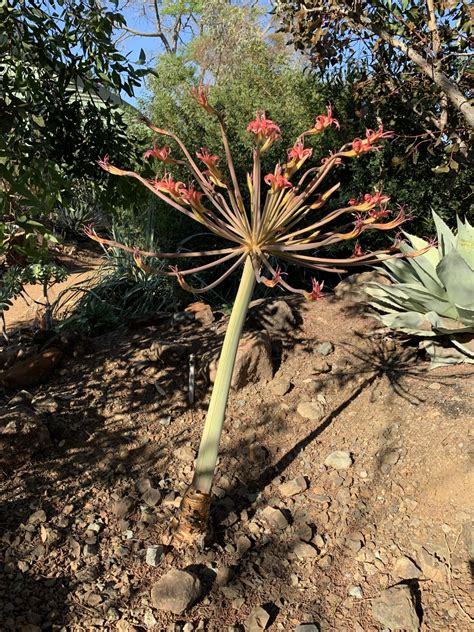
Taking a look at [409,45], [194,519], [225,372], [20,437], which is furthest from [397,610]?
[409,45]

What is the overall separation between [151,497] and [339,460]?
3.29 feet

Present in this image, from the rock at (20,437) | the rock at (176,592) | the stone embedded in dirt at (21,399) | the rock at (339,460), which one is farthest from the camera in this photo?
the stone embedded in dirt at (21,399)

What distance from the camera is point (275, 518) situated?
106 inches

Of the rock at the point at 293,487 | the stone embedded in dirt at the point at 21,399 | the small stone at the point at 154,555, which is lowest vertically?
the rock at the point at 293,487

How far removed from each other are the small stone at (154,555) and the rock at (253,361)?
116cm

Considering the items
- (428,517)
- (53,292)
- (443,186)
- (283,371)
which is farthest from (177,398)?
(53,292)

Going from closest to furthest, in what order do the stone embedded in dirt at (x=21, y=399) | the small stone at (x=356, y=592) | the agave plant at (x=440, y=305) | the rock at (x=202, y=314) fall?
1. the small stone at (x=356, y=592)
2. the stone embedded in dirt at (x=21, y=399)
3. the agave plant at (x=440, y=305)
4. the rock at (x=202, y=314)

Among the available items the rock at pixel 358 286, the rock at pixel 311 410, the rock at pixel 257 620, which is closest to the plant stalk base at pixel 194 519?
the rock at pixel 257 620

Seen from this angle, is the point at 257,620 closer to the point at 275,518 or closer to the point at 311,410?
the point at 275,518

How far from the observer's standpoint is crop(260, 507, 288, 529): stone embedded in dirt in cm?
267

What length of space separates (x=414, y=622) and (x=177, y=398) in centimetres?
178

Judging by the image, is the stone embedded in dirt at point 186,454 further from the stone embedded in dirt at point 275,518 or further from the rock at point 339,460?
the rock at point 339,460

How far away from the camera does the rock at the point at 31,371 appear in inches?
143

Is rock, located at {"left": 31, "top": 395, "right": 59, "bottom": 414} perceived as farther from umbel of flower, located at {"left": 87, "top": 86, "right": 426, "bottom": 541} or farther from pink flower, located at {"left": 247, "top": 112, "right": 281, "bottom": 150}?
pink flower, located at {"left": 247, "top": 112, "right": 281, "bottom": 150}
